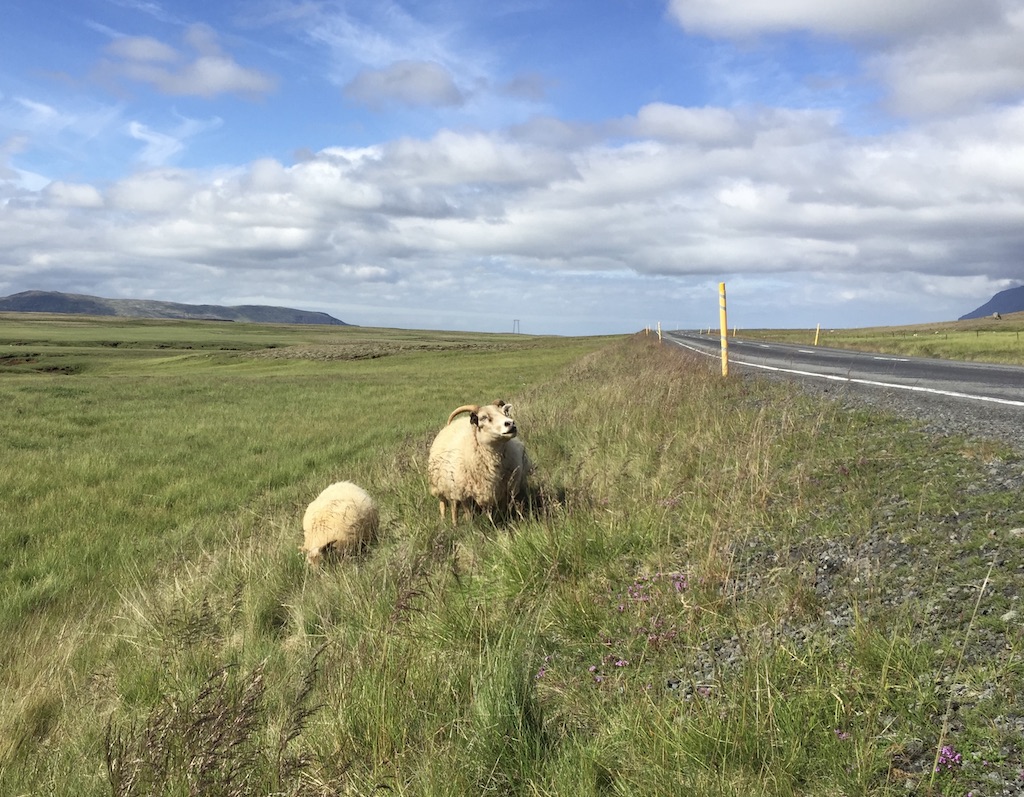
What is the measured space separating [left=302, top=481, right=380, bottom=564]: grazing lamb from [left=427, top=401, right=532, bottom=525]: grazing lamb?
0.92m

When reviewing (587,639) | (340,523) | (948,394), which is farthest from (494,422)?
(948,394)

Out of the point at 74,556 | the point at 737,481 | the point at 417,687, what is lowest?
the point at 74,556

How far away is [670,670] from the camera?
11.3ft

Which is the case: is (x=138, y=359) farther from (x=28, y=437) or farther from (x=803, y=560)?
(x=803, y=560)

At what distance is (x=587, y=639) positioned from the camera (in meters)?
3.96

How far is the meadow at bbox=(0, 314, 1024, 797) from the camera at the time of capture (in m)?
2.73

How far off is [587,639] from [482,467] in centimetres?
349

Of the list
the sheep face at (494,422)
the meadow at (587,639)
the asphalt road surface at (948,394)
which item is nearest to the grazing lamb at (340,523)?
the meadow at (587,639)

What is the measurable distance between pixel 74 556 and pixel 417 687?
247 inches

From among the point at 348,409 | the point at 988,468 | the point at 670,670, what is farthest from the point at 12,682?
the point at 348,409

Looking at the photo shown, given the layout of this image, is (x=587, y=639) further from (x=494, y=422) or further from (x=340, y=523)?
(x=340, y=523)

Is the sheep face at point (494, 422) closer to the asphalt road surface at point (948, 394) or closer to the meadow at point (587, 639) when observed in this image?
the meadow at point (587, 639)

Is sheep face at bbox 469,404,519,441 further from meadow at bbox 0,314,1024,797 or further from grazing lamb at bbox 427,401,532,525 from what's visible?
meadow at bbox 0,314,1024,797

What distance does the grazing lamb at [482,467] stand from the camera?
723 centimetres
